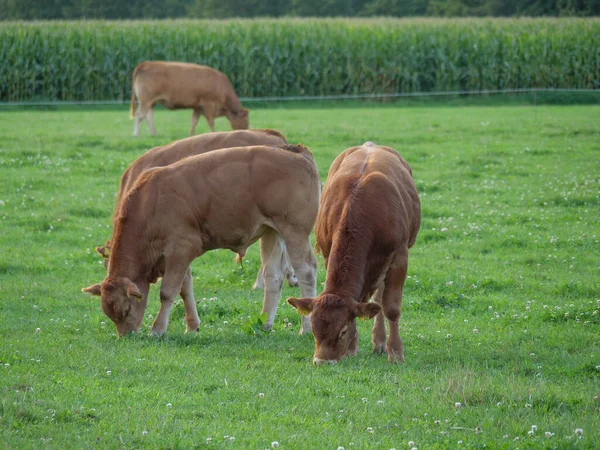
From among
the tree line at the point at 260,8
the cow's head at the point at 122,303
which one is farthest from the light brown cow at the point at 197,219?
the tree line at the point at 260,8

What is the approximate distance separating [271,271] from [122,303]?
159 cm

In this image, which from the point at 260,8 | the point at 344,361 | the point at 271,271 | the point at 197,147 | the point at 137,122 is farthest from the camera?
the point at 260,8

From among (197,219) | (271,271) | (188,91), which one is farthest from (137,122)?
(197,219)

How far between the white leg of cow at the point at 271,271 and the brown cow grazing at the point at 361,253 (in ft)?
3.64

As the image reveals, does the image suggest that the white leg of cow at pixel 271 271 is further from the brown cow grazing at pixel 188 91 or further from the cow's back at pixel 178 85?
the cow's back at pixel 178 85

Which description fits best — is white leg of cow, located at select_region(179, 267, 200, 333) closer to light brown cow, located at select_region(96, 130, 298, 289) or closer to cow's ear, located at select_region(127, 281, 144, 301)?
cow's ear, located at select_region(127, 281, 144, 301)

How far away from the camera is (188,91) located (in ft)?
79.8

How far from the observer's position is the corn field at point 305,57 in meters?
33.0

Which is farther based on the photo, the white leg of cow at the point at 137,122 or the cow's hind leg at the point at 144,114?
the cow's hind leg at the point at 144,114

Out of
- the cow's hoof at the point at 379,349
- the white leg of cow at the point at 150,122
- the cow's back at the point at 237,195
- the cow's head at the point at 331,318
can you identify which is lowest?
the white leg of cow at the point at 150,122

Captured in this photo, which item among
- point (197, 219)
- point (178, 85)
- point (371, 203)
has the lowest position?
point (178, 85)

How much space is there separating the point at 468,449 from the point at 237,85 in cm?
2939

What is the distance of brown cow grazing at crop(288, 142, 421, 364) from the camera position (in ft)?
23.1

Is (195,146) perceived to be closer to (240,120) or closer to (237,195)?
(237,195)
